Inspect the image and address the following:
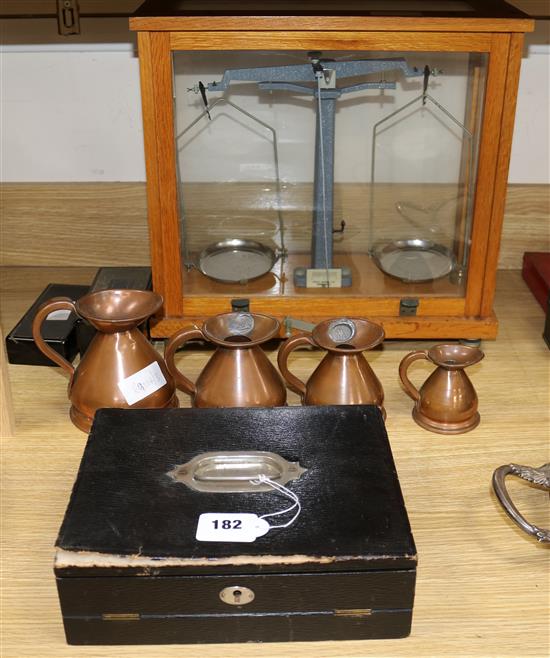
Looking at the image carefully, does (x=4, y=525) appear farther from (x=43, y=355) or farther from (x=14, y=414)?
(x=43, y=355)

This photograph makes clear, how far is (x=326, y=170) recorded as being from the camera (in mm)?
1152

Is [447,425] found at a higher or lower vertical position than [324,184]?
lower

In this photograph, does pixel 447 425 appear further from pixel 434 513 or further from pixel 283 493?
pixel 283 493

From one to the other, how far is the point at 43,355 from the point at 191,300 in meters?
0.21

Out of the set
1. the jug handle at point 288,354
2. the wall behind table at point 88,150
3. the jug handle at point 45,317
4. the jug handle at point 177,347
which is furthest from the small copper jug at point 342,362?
the wall behind table at point 88,150

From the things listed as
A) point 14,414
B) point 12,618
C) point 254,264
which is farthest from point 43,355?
point 12,618

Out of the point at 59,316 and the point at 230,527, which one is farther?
the point at 59,316

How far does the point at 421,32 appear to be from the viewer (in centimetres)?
103

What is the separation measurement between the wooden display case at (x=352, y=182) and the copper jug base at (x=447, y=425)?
15 cm

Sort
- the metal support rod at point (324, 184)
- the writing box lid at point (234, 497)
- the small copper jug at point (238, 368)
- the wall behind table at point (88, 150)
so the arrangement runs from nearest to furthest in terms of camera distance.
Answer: the writing box lid at point (234, 497) → the small copper jug at point (238, 368) → the metal support rod at point (324, 184) → the wall behind table at point (88, 150)

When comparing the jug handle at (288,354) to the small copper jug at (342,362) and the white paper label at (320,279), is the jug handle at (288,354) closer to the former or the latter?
the small copper jug at (342,362)

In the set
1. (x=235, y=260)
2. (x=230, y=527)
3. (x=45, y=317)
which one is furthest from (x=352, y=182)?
(x=230, y=527)

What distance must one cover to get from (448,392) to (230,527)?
14.6 inches

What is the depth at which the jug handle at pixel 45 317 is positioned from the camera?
102 cm
